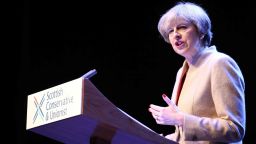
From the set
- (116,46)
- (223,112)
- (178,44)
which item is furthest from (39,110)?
(116,46)

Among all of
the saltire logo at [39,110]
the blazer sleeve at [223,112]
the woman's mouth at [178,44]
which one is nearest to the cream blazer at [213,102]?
the blazer sleeve at [223,112]

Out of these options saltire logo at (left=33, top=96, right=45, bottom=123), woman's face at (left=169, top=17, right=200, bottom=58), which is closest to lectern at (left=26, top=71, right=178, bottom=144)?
saltire logo at (left=33, top=96, right=45, bottom=123)

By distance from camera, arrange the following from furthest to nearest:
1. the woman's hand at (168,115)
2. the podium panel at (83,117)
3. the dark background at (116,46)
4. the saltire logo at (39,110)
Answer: the dark background at (116,46) → the woman's hand at (168,115) → the saltire logo at (39,110) → the podium panel at (83,117)

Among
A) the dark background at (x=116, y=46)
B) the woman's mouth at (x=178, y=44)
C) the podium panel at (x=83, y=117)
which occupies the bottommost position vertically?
the podium panel at (x=83, y=117)

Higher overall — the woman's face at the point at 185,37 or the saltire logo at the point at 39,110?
the woman's face at the point at 185,37

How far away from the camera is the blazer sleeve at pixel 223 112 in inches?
81.2

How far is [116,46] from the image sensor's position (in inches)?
171

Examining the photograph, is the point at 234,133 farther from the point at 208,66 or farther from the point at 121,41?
the point at 121,41

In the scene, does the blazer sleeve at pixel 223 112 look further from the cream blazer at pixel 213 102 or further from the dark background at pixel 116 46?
the dark background at pixel 116 46

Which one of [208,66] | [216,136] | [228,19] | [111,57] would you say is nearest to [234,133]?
[216,136]

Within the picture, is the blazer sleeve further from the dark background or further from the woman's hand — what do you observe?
the dark background

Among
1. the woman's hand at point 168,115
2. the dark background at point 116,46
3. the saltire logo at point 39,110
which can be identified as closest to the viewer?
the saltire logo at point 39,110

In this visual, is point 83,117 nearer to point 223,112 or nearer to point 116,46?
point 223,112

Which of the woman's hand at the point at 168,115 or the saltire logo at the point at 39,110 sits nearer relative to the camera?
the saltire logo at the point at 39,110
